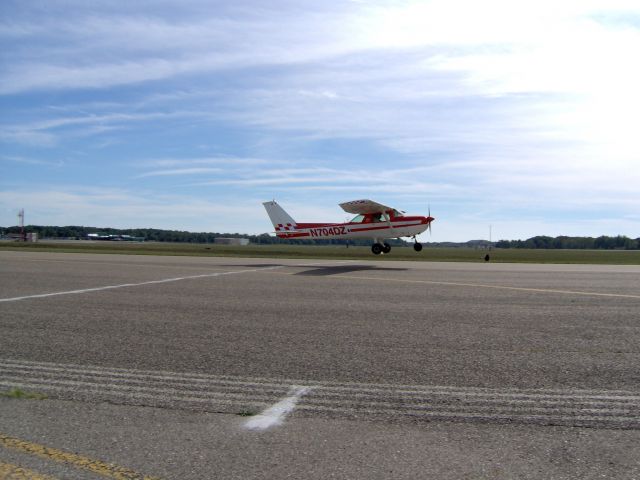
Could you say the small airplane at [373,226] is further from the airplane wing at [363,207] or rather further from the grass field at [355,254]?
the grass field at [355,254]

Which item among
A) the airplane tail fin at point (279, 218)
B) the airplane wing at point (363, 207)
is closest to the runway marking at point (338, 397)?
the airplane wing at point (363, 207)

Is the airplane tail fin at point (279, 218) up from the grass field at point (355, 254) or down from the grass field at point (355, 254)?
up

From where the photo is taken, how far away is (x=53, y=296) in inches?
490

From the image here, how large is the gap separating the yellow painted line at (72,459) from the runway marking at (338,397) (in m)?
1.11

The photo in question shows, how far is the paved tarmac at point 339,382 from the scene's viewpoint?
12.8 ft

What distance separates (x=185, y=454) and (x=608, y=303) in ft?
33.4

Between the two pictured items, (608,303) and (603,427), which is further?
(608,303)

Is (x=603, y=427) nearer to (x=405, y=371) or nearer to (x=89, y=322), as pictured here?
(x=405, y=371)

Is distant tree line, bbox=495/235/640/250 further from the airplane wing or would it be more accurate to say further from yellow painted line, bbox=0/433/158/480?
yellow painted line, bbox=0/433/158/480

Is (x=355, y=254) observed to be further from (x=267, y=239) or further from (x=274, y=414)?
(x=267, y=239)

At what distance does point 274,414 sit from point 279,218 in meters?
31.8

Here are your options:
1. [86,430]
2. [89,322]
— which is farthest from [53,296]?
[86,430]

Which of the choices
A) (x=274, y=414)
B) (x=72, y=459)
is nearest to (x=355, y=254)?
(x=274, y=414)

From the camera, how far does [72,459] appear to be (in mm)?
3818
